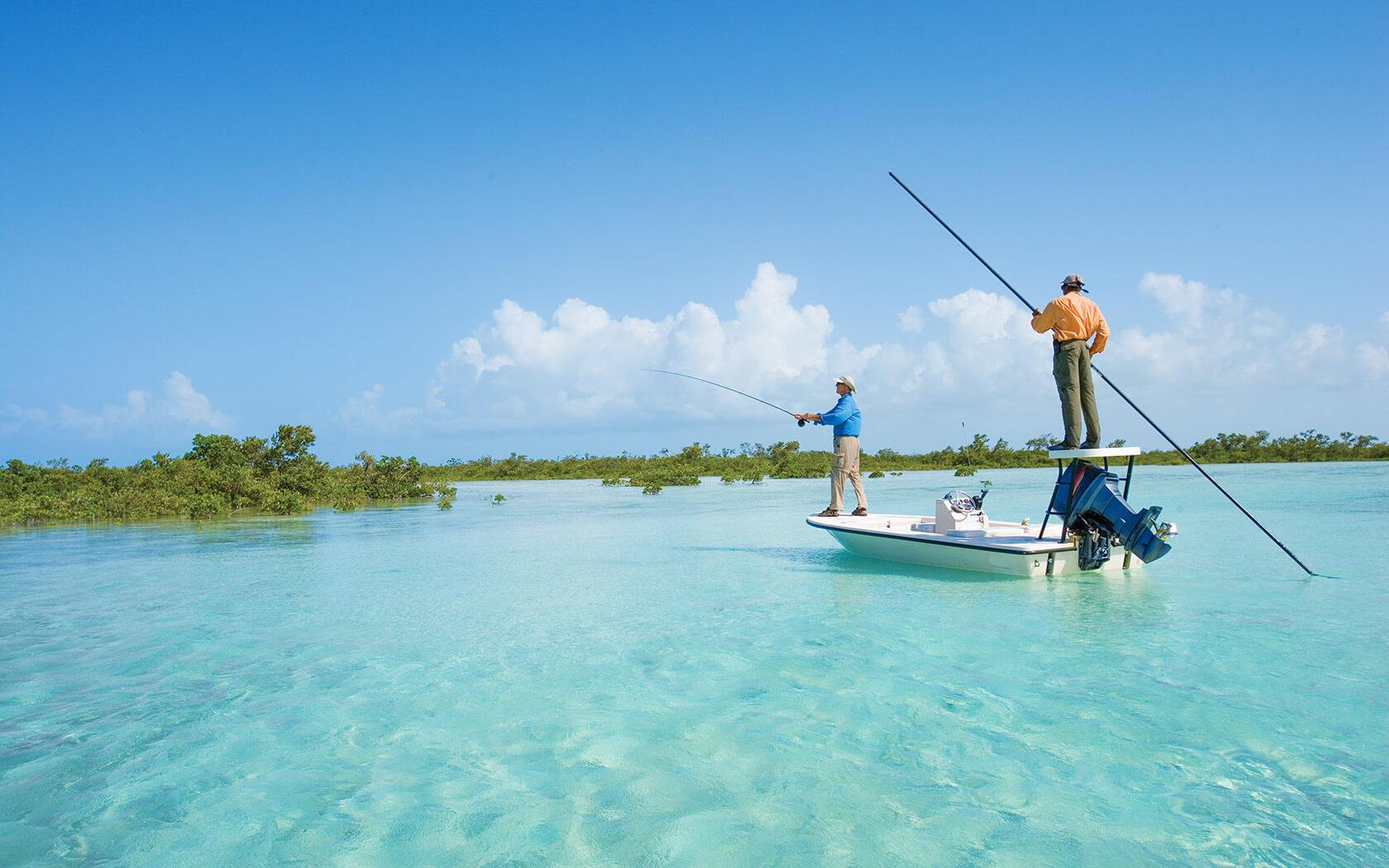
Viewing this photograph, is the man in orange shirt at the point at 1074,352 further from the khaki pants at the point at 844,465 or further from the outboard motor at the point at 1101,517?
the khaki pants at the point at 844,465

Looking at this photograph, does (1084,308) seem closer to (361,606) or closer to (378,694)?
(378,694)

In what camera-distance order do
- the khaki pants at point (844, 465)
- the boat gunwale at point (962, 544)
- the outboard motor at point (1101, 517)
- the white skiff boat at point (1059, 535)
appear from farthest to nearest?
the khaki pants at point (844, 465) → the boat gunwale at point (962, 544) → the white skiff boat at point (1059, 535) → the outboard motor at point (1101, 517)

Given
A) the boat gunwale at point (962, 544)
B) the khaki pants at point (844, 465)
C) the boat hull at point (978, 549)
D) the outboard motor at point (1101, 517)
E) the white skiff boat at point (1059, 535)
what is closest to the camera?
the outboard motor at point (1101, 517)

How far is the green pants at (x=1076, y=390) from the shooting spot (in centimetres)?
799

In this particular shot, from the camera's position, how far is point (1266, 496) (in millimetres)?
21219

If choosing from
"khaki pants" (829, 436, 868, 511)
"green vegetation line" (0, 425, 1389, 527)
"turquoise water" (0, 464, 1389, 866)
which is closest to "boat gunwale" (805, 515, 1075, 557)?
"turquoise water" (0, 464, 1389, 866)

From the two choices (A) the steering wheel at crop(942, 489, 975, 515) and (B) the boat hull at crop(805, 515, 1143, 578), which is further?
(A) the steering wheel at crop(942, 489, 975, 515)

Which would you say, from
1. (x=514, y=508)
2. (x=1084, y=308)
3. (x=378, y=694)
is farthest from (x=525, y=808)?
(x=514, y=508)

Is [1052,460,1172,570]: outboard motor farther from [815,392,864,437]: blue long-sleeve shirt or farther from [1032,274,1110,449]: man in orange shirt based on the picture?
[815,392,864,437]: blue long-sleeve shirt

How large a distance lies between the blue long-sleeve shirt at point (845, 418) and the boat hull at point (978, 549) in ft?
3.99

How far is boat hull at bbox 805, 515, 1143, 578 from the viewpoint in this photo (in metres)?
8.30

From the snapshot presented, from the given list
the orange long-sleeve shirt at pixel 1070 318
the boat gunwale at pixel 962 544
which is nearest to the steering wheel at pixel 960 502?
the boat gunwale at pixel 962 544

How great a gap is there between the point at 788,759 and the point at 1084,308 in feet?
19.8

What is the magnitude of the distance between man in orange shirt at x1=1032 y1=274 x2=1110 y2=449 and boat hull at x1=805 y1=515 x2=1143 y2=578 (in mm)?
1136
